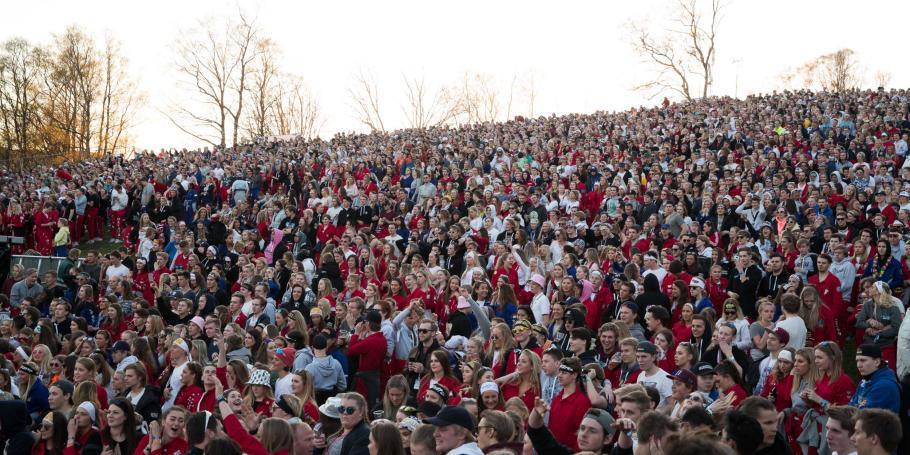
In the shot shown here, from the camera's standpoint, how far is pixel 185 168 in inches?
1125

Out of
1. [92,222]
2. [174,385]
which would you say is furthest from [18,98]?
[174,385]

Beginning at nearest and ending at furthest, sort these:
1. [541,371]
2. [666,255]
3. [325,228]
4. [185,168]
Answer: [541,371] < [666,255] < [325,228] < [185,168]

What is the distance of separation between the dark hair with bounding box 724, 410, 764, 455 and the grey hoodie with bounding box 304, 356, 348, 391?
17.0 feet

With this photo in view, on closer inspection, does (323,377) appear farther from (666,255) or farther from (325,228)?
(325,228)

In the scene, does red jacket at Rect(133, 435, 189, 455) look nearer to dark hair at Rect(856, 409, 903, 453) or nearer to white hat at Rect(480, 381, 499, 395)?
white hat at Rect(480, 381, 499, 395)

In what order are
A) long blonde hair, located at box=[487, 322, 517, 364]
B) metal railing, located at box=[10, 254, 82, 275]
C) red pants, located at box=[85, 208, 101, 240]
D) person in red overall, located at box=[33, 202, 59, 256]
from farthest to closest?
red pants, located at box=[85, 208, 101, 240], person in red overall, located at box=[33, 202, 59, 256], metal railing, located at box=[10, 254, 82, 275], long blonde hair, located at box=[487, 322, 517, 364]

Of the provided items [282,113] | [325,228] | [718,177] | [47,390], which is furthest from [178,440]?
[282,113]

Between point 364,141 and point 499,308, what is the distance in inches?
928

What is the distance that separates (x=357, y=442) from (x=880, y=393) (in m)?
3.94

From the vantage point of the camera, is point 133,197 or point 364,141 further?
point 364,141

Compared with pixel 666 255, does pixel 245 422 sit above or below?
below

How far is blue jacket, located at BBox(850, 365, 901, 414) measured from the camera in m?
6.60

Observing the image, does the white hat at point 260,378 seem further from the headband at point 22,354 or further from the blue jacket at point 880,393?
the blue jacket at point 880,393

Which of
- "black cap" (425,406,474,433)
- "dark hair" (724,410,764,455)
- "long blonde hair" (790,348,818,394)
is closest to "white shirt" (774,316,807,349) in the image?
"long blonde hair" (790,348,818,394)
